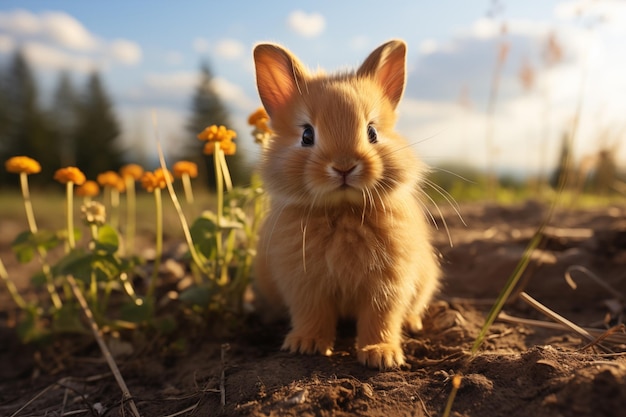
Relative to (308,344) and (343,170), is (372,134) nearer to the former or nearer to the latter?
(343,170)

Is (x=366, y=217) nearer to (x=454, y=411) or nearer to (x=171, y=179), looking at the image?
(x=454, y=411)

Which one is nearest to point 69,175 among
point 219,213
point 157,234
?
point 157,234

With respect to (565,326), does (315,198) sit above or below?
above

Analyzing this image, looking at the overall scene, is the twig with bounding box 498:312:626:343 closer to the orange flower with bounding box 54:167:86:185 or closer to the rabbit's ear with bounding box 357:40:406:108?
→ the rabbit's ear with bounding box 357:40:406:108

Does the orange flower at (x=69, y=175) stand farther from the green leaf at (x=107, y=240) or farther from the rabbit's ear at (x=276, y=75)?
the rabbit's ear at (x=276, y=75)

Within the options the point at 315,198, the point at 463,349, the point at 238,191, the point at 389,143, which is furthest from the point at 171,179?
the point at 463,349

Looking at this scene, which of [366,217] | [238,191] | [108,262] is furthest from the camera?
[238,191]

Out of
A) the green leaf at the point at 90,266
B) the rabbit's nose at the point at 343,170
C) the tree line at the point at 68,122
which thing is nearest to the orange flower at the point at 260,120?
the rabbit's nose at the point at 343,170
